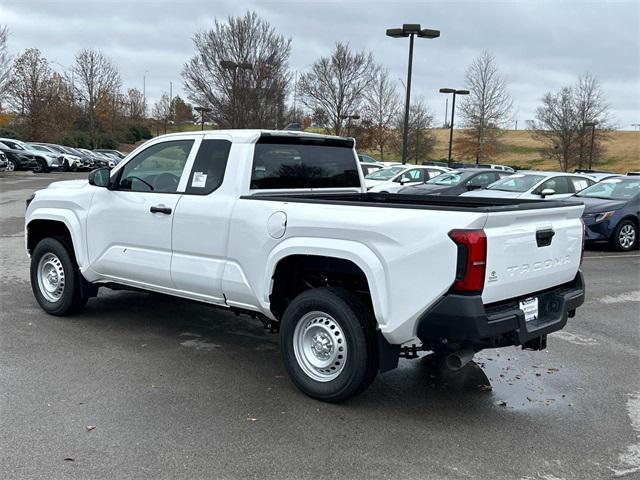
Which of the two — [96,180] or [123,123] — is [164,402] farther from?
[123,123]

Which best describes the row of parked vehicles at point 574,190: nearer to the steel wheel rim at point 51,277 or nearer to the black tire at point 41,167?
the steel wheel rim at point 51,277

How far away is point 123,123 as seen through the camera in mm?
66812

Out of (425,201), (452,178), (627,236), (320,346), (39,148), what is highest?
→ (39,148)

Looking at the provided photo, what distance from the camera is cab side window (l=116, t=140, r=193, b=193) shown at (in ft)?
18.9

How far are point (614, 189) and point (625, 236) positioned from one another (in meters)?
1.25

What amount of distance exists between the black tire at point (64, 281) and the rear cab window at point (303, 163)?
2.50 metres

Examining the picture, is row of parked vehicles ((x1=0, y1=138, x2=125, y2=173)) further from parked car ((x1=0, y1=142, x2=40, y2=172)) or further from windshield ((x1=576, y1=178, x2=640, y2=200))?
windshield ((x1=576, y1=178, x2=640, y2=200))

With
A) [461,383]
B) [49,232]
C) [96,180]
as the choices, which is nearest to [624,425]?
[461,383]

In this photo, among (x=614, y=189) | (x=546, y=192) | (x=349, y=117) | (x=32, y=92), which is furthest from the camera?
(x=32, y=92)

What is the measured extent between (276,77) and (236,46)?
90.6 inches

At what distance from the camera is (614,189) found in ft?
45.5

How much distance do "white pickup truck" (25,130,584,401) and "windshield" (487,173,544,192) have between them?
980 cm

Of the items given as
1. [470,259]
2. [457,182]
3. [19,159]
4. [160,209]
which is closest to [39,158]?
[19,159]

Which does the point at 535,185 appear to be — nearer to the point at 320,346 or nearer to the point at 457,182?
the point at 457,182
